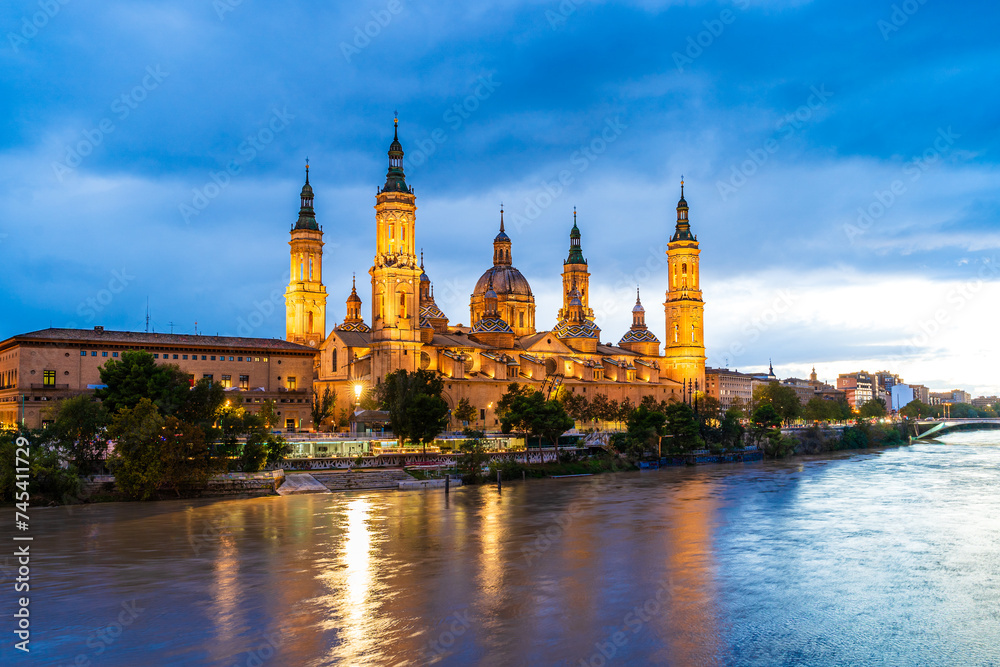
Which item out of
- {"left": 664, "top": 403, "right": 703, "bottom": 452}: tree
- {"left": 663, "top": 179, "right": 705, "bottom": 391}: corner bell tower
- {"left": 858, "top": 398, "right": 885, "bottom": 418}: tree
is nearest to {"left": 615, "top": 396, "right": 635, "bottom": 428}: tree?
{"left": 664, "top": 403, "right": 703, "bottom": 452}: tree

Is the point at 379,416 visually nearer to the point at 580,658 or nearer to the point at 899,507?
the point at 899,507

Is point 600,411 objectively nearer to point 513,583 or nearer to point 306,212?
point 306,212

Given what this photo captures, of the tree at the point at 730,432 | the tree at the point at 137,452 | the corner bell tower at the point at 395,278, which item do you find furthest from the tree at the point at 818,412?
the tree at the point at 137,452

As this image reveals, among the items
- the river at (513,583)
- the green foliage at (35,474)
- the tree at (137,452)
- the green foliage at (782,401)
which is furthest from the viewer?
the green foliage at (782,401)

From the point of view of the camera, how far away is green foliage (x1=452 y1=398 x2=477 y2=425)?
85.4 metres

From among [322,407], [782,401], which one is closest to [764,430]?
[782,401]

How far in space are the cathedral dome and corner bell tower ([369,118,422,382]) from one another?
98.9 feet

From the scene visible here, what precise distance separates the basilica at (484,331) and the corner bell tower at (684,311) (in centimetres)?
16

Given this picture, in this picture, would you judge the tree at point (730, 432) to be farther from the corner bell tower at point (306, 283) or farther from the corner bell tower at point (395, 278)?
the corner bell tower at point (306, 283)

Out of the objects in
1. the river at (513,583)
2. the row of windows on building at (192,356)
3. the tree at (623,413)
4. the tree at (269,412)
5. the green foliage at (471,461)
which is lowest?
the river at (513,583)

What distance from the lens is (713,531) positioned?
38406 mm

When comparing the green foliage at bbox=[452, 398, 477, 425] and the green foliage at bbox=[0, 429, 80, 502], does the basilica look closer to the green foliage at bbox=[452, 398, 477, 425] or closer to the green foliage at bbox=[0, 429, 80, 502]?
the green foliage at bbox=[452, 398, 477, 425]

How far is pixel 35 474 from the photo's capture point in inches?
1726

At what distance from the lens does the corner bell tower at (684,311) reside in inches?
5069
